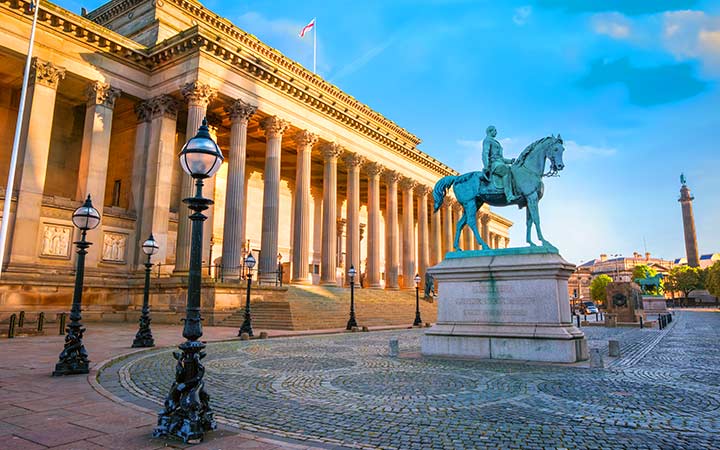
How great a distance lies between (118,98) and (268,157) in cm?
1040

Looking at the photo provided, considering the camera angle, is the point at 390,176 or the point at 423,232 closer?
the point at 390,176

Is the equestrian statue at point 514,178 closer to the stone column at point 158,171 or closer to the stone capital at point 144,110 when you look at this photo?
the stone column at point 158,171

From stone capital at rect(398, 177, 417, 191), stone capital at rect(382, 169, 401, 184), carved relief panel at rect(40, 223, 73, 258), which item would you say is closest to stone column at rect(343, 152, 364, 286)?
stone capital at rect(382, 169, 401, 184)

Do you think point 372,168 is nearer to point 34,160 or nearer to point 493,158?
point 34,160

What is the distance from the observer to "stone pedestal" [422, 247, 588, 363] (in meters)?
11.9

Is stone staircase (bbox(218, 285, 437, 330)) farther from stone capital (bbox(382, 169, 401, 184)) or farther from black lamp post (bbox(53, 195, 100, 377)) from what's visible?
black lamp post (bbox(53, 195, 100, 377))

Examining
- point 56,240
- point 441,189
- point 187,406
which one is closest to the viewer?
point 187,406

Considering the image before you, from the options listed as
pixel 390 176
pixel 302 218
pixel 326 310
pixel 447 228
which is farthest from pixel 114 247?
pixel 447 228

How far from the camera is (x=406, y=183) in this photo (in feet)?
160

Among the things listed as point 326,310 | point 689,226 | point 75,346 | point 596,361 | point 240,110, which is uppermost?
point 689,226

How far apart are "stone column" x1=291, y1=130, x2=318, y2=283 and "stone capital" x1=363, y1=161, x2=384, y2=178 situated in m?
8.61

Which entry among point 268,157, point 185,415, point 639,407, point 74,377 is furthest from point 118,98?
point 639,407

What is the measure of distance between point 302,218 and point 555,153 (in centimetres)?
2393

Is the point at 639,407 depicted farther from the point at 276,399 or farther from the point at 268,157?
the point at 268,157
